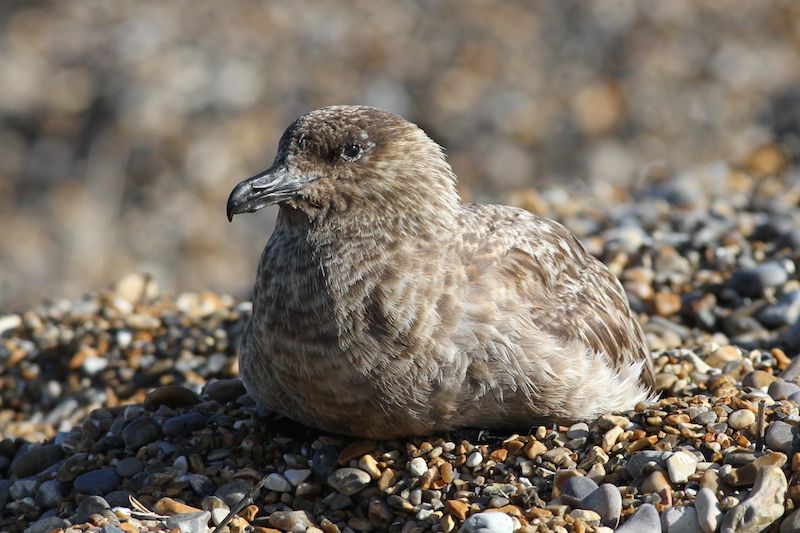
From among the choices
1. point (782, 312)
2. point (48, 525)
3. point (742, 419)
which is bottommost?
point (48, 525)

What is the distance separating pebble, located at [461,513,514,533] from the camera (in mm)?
3959

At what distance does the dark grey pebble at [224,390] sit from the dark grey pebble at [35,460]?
0.72 metres

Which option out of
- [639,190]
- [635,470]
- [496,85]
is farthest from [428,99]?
[635,470]

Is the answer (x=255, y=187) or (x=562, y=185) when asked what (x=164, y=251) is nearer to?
(x=562, y=185)

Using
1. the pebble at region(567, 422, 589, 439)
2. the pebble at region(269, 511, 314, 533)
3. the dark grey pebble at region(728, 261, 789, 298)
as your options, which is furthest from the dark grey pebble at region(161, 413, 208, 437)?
the dark grey pebble at region(728, 261, 789, 298)

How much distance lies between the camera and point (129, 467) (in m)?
4.78

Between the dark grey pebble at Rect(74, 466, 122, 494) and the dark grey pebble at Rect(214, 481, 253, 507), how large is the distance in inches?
19.8

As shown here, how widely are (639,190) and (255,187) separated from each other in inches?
206

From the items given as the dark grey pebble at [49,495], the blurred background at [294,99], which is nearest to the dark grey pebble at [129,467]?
the dark grey pebble at [49,495]

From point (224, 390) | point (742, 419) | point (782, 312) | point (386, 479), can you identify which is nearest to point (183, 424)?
point (224, 390)

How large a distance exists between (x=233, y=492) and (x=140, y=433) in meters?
0.73

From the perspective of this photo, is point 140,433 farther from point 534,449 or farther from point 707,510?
point 707,510

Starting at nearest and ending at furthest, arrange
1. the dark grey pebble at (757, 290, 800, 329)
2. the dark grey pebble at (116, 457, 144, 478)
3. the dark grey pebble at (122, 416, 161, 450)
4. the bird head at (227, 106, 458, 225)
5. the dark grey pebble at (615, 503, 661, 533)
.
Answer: the dark grey pebble at (615, 503, 661, 533)
the bird head at (227, 106, 458, 225)
the dark grey pebble at (116, 457, 144, 478)
the dark grey pebble at (122, 416, 161, 450)
the dark grey pebble at (757, 290, 800, 329)

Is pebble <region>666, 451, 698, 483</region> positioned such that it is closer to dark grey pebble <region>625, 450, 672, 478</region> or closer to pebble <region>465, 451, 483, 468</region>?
dark grey pebble <region>625, 450, 672, 478</region>
